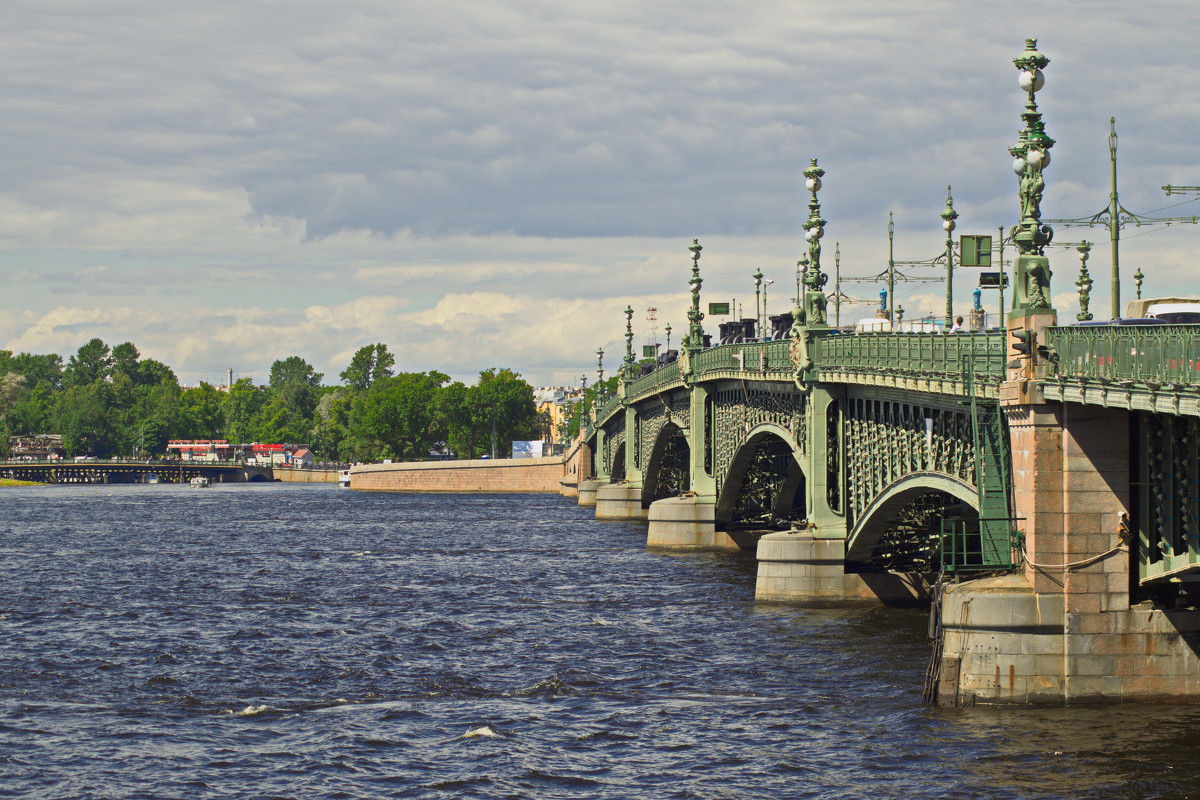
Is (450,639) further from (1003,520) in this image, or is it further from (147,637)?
(1003,520)

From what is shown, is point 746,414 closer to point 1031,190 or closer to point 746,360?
point 746,360

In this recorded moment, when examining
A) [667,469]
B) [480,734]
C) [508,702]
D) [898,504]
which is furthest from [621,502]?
[480,734]

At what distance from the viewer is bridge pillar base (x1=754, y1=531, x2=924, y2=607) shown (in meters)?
42.5

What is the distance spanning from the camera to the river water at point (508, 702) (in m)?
24.1

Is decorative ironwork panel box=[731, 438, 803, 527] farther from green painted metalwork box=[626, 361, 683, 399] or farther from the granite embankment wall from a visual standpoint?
the granite embankment wall

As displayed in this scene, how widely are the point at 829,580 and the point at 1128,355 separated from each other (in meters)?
20.0

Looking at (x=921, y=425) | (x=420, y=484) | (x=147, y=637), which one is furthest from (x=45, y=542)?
(x=420, y=484)

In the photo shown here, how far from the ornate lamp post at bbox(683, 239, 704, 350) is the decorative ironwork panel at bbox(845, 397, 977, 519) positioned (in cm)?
2631

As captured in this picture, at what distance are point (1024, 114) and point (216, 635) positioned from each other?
24.9 metres

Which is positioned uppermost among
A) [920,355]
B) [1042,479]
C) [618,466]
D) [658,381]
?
[658,381]

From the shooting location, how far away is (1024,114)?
27.4 m

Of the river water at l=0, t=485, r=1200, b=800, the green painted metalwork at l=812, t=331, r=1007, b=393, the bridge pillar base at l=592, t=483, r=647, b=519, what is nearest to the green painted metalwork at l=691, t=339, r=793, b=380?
the green painted metalwork at l=812, t=331, r=1007, b=393

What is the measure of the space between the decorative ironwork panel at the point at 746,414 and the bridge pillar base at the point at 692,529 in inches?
65.7

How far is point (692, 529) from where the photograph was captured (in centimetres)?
6462
